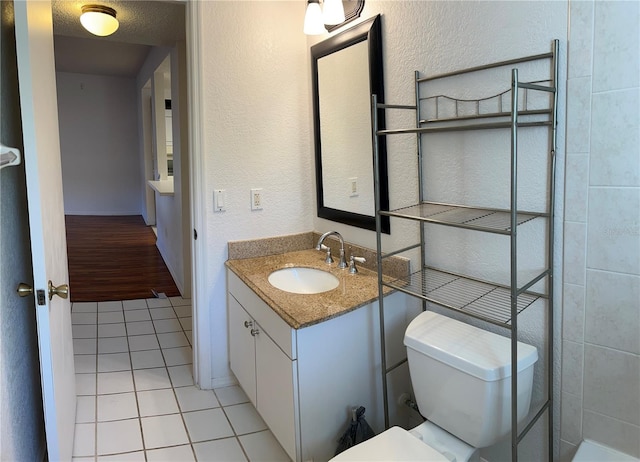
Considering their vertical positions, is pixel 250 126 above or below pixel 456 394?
above

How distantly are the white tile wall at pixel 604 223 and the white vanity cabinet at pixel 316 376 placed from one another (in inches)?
28.8

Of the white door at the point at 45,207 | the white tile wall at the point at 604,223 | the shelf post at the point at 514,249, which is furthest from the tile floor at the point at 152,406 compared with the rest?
the white tile wall at the point at 604,223

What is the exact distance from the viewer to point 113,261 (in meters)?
5.54

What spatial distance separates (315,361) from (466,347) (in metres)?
0.55

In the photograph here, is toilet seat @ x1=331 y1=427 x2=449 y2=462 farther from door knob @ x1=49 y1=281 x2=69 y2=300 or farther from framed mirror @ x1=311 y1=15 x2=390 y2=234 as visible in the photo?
door knob @ x1=49 y1=281 x2=69 y2=300

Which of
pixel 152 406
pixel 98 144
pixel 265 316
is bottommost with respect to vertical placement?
pixel 152 406

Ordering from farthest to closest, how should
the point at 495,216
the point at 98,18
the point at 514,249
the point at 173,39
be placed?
the point at 173,39, the point at 98,18, the point at 495,216, the point at 514,249

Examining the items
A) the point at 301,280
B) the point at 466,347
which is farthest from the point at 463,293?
the point at 301,280

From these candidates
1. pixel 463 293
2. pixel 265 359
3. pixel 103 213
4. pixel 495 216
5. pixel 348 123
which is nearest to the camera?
pixel 495 216

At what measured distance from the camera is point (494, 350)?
58.7 inches

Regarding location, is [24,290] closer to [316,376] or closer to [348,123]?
[316,376]

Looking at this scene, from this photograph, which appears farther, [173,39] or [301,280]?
[173,39]

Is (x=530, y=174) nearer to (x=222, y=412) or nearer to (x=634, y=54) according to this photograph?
(x=634, y=54)

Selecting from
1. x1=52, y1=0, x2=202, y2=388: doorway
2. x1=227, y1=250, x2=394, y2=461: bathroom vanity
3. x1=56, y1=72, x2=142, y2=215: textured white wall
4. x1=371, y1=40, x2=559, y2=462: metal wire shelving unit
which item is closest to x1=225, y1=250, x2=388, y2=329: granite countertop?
x1=227, y1=250, x2=394, y2=461: bathroom vanity
